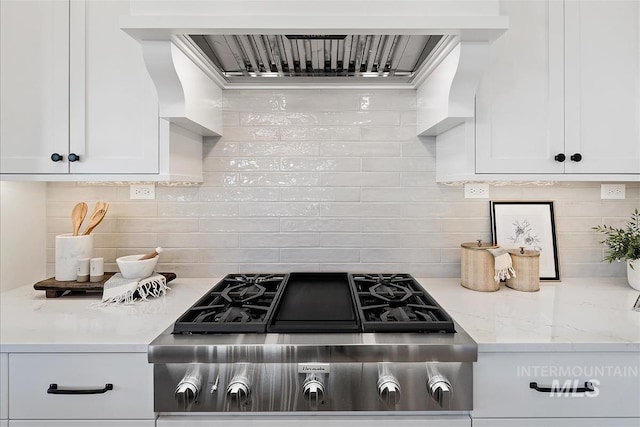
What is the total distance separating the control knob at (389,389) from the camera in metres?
1.00

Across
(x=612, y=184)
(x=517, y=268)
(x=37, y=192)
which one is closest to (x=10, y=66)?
(x=37, y=192)

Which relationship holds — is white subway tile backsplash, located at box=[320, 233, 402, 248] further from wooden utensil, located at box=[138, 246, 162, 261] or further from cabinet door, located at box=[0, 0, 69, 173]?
cabinet door, located at box=[0, 0, 69, 173]

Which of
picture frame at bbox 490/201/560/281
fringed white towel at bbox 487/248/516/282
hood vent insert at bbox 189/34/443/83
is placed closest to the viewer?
hood vent insert at bbox 189/34/443/83

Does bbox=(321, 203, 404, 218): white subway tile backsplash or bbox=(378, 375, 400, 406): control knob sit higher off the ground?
bbox=(321, 203, 404, 218): white subway tile backsplash

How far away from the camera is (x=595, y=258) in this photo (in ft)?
5.89

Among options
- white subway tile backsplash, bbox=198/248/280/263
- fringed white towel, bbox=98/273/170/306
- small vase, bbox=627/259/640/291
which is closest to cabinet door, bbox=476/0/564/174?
small vase, bbox=627/259/640/291

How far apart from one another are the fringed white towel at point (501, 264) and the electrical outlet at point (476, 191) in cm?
34

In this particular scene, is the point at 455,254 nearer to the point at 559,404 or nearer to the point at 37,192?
the point at 559,404

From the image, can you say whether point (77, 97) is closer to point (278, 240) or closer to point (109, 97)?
point (109, 97)

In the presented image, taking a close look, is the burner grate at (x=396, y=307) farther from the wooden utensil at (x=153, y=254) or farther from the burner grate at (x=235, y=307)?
the wooden utensil at (x=153, y=254)

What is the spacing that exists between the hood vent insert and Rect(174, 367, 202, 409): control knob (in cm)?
114

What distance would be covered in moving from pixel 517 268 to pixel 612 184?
0.72 m

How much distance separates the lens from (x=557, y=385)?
107 cm

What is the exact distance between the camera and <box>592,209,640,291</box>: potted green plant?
160 centimetres
